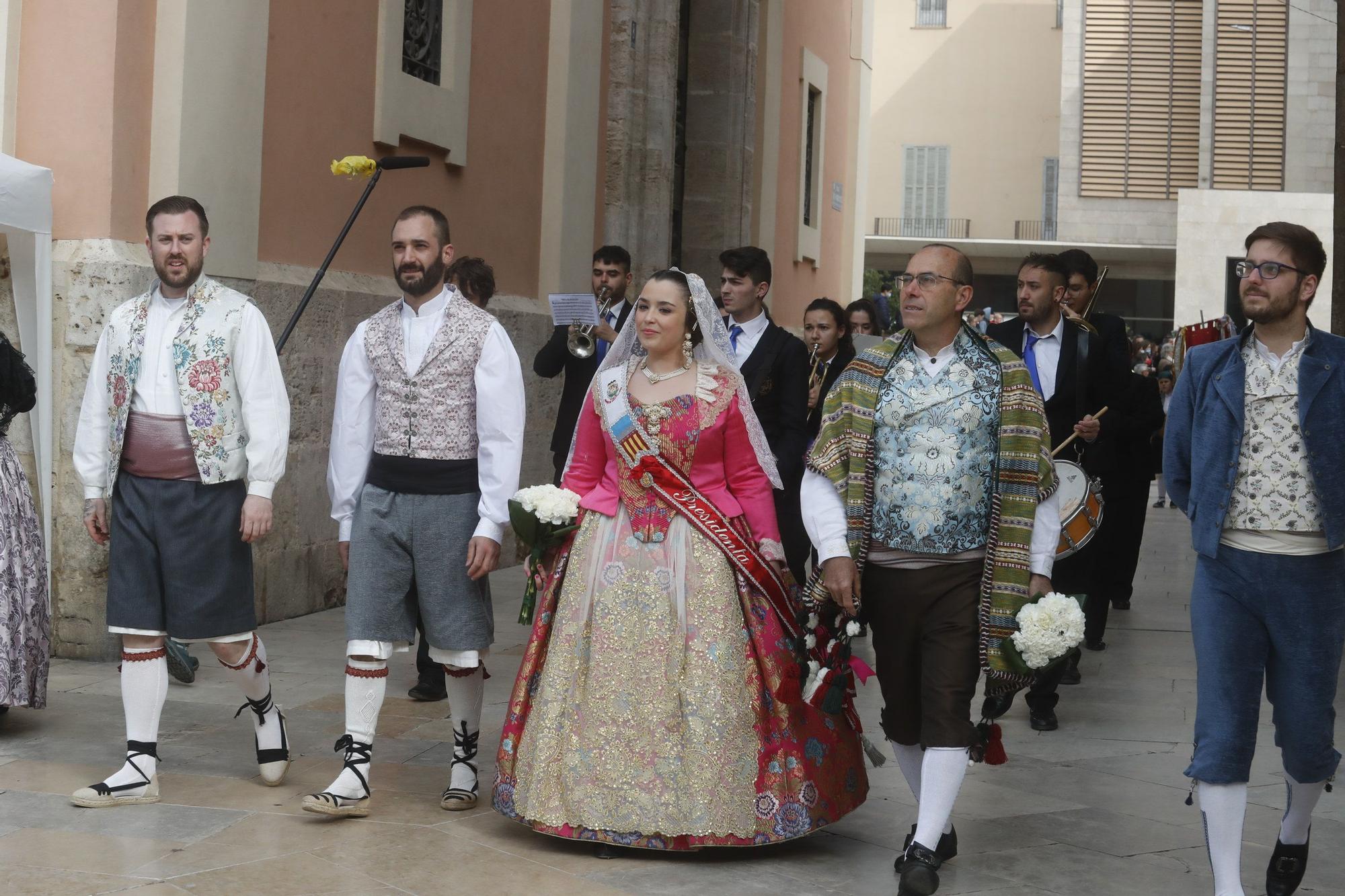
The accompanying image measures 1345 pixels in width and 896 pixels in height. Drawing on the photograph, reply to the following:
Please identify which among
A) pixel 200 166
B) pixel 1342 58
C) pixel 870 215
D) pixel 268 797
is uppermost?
pixel 870 215

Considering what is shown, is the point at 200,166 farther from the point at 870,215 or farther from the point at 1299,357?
the point at 870,215

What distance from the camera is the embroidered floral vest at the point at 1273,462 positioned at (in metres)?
4.57

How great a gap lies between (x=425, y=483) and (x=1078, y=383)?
3.33m

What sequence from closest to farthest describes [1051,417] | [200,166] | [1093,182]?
[1051,417] < [200,166] < [1093,182]

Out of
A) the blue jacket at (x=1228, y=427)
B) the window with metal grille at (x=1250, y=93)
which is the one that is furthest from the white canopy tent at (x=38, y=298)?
the window with metal grille at (x=1250, y=93)

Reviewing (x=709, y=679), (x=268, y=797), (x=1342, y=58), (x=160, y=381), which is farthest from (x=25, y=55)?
(x=1342, y=58)

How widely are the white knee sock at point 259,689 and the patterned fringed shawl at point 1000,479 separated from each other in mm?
2026

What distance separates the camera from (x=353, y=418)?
5570 mm

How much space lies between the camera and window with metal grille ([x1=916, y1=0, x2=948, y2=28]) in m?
45.2

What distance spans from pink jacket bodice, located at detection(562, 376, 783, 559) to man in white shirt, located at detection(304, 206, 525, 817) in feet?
0.83

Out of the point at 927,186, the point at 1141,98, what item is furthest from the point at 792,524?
the point at 927,186

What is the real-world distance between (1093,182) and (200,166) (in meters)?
35.9

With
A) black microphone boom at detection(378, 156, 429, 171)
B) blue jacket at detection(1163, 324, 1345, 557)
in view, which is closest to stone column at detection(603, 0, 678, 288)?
black microphone boom at detection(378, 156, 429, 171)

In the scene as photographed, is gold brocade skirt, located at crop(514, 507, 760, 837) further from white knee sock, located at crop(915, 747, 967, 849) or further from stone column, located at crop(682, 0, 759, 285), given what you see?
stone column, located at crop(682, 0, 759, 285)
